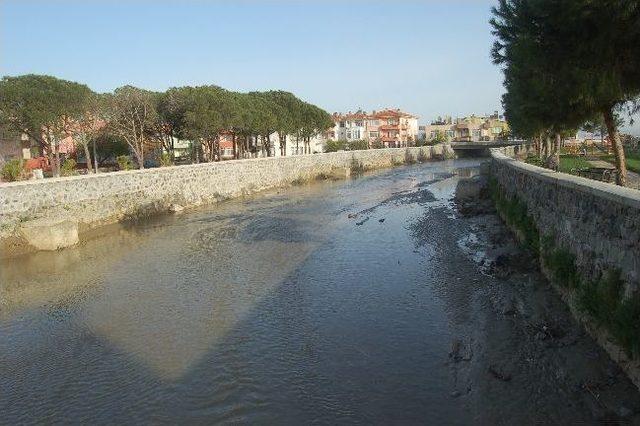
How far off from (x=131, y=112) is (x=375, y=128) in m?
95.5

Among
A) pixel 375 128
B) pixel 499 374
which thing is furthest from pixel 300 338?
pixel 375 128

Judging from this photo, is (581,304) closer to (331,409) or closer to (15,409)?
(331,409)

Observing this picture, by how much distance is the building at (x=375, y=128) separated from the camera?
13388cm

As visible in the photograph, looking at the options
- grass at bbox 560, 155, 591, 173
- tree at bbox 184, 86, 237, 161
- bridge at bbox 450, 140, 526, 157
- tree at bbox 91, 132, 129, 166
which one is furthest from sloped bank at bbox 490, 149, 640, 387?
bridge at bbox 450, 140, 526, 157

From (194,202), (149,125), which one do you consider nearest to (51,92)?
(149,125)

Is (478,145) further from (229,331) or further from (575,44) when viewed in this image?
(229,331)

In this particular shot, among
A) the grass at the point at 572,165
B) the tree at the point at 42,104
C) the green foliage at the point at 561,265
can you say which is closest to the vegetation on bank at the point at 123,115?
the tree at the point at 42,104

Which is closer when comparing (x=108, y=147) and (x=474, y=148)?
(x=108, y=147)

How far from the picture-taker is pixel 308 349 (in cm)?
1280

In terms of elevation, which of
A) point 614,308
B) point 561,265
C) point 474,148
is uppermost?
point 474,148

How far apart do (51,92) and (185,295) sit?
36.3 m

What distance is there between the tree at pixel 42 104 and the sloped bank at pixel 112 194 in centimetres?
1037

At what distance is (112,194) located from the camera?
33.6 m

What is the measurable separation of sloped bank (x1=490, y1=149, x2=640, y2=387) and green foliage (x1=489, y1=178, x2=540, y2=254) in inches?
10.9
